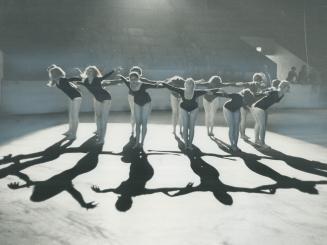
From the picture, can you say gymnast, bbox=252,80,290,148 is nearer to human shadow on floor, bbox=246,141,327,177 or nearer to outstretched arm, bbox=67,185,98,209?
human shadow on floor, bbox=246,141,327,177

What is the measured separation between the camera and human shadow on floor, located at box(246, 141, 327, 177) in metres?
9.78

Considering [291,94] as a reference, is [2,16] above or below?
above

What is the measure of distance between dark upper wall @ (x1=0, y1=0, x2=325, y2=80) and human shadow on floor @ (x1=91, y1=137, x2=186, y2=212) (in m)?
16.1

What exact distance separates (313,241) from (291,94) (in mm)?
21824

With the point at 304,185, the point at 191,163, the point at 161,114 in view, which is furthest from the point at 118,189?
the point at 161,114

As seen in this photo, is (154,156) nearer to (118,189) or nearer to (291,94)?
(118,189)

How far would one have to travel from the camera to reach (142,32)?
3116 centimetres

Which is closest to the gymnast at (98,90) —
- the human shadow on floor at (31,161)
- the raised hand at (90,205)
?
the human shadow on floor at (31,161)

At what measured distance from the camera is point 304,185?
27.6 feet

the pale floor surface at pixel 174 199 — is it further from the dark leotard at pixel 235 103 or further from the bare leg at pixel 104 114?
the dark leotard at pixel 235 103

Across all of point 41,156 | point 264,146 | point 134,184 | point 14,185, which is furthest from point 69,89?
point 134,184

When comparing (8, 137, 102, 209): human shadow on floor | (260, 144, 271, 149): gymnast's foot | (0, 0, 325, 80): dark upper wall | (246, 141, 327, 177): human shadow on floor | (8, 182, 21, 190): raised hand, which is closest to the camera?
(8, 137, 102, 209): human shadow on floor

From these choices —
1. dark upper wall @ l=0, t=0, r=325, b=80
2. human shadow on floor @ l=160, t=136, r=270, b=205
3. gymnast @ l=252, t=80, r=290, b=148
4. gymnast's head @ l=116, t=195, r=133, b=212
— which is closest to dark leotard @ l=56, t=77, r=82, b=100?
human shadow on floor @ l=160, t=136, r=270, b=205

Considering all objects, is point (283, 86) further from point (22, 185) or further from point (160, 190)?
point (22, 185)
